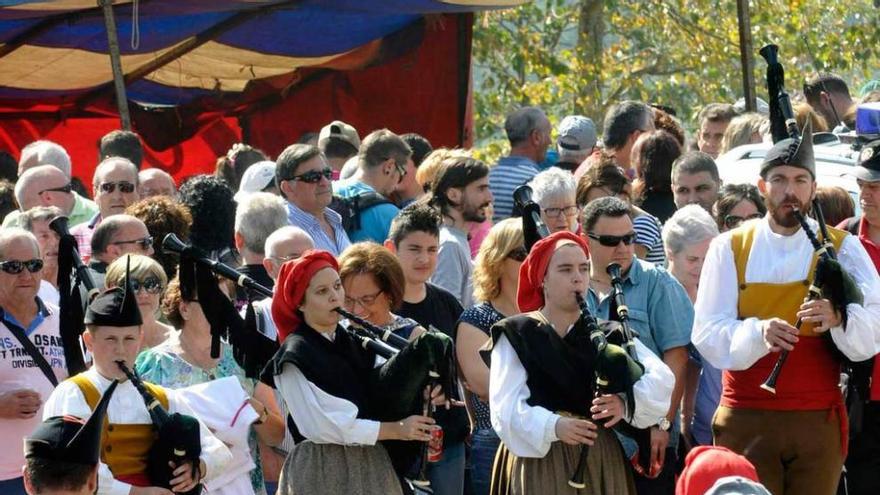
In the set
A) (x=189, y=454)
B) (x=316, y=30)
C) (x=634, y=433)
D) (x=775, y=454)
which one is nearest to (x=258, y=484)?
(x=189, y=454)

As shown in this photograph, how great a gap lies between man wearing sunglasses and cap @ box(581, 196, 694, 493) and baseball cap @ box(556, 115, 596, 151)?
318cm

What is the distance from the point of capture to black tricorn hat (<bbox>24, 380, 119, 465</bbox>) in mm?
4785

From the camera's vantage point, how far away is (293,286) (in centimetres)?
625

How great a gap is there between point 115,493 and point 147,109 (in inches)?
288

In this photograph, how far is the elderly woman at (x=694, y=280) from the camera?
7.64 metres

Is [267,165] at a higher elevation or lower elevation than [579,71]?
higher

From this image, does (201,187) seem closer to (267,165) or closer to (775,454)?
(267,165)

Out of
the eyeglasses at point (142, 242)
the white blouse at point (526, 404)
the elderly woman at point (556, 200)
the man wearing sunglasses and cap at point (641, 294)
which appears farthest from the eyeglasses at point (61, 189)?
the white blouse at point (526, 404)

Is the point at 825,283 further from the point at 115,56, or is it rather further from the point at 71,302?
the point at 115,56

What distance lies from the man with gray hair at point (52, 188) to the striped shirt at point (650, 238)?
9.93 feet

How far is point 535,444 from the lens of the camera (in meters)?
6.09

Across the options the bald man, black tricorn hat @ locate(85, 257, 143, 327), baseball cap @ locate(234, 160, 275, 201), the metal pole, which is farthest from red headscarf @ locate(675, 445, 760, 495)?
the metal pole

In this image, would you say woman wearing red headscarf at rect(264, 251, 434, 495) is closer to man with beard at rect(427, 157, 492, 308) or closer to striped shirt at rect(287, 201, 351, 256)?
man with beard at rect(427, 157, 492, 308)

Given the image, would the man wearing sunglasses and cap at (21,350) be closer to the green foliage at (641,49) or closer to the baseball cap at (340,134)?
the baseball cap at (340,134)
